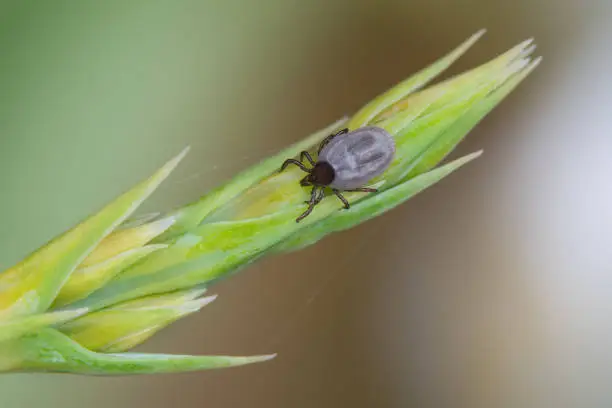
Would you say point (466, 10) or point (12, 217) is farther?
point (466, 10)

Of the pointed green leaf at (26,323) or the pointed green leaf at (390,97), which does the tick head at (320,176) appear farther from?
the pointed green leaf at (26,323)

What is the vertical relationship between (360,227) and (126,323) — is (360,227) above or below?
above

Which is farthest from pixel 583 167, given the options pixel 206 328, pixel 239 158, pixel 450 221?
pixel 206 328

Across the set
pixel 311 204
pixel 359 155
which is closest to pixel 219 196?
pixel 311 204

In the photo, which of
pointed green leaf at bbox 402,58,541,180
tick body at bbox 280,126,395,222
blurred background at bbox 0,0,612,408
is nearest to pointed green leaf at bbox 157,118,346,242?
tick body at bbox 280,126,395,222

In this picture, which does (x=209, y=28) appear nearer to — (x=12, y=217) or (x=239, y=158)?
(x=239, y=158)

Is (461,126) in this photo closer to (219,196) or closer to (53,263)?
(219,196)
